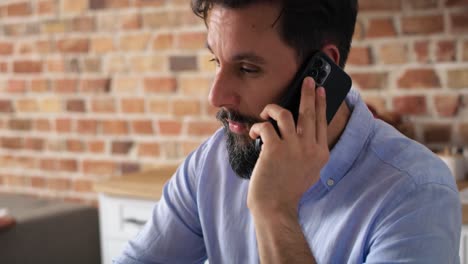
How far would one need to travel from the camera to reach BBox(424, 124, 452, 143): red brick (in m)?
2.06

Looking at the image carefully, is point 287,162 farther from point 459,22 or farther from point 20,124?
point 20,124

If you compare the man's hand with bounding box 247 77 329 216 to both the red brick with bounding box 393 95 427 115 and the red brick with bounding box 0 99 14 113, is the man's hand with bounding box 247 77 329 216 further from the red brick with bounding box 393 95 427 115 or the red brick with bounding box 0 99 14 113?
the red brick with bounding box 0 99 14 113

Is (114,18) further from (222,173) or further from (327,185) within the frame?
(327,185)

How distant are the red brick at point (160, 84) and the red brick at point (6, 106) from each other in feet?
2.68

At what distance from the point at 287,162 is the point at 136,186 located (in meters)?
1.04

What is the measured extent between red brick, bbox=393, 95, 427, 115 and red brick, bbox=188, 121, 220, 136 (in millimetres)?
694

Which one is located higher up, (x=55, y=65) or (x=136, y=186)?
(x=55, y=65)

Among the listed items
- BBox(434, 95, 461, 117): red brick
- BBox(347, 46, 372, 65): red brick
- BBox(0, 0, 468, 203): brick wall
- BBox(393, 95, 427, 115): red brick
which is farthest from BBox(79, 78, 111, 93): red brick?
BBox(434, 95, 461, 117): red brick

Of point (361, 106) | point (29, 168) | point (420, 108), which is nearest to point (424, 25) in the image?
point (420, 108)

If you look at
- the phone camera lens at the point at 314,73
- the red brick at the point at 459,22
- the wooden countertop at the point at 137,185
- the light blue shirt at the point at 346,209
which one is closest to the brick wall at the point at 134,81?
the red brick at the point at 459,22

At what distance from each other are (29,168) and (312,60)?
2.21m

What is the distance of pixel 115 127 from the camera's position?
2779 millimetres

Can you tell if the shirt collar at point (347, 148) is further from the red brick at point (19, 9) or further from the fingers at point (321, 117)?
the red brick at point (19, 9)

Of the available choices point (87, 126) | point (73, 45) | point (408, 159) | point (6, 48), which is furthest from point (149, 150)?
point (408, 159)
